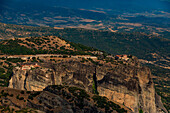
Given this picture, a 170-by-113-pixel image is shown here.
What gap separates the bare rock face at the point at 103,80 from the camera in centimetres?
6681

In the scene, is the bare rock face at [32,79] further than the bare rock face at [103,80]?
No

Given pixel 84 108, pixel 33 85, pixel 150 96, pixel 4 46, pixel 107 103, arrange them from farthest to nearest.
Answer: pixel 4 46 → pixel 150 96 → pixel 33 85 → pixel 107 103 → pixel 84 108

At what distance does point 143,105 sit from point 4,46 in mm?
68705

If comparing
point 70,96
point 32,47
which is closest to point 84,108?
point 70,96

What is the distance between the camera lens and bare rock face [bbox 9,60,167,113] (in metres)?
66.8

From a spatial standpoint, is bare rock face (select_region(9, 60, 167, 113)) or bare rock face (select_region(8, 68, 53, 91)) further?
bare rock face (select_region(9, 60, 167, 113))

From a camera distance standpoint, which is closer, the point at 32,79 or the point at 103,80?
the point at 32,79

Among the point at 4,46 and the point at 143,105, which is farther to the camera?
the point at 4,46

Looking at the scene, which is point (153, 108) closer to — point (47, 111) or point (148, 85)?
point (148, 85)

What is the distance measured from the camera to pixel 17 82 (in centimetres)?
6812

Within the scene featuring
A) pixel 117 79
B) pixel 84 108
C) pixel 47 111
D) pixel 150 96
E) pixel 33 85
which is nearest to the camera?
pixel 47 111

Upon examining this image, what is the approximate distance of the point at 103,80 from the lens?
73875mm

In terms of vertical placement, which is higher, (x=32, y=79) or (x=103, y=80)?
Result: (x=32, y=79)

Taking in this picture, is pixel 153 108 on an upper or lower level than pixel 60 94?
lower
